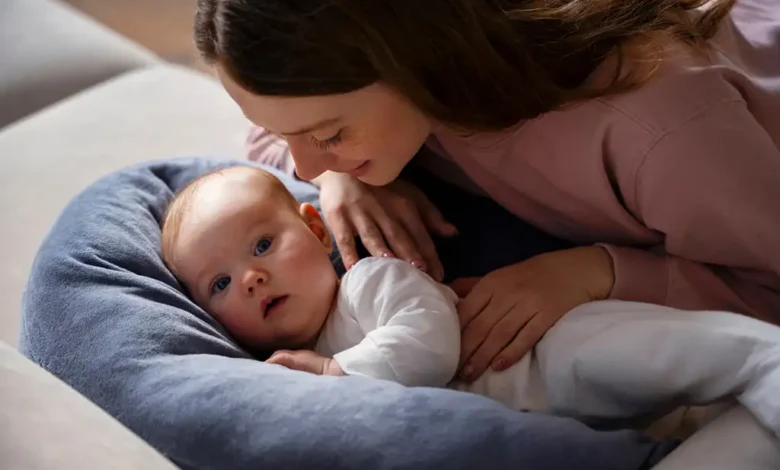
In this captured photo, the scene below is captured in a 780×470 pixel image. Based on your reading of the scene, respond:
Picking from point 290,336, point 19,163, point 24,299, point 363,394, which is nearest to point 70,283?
point 24,299

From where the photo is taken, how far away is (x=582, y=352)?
813 mm

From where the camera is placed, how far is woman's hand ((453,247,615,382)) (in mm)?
897

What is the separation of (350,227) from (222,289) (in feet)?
Answer: 0.62

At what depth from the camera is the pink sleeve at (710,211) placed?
86 cm

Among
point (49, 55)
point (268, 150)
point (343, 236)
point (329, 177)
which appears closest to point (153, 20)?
point (49, 55)

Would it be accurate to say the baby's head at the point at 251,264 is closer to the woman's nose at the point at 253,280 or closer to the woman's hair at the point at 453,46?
the woman's nose at the point at 253,280

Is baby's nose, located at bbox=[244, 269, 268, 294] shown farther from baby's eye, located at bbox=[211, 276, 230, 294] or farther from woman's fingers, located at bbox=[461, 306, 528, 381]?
woman's fingers, located at bbox=[461, 306, 528, 381]

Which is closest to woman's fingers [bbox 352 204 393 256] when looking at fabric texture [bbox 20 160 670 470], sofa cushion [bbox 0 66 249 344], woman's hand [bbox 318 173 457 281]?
woman's hand [bbox 318 173 457 281]

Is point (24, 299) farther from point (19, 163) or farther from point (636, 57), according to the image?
point (636, 57)

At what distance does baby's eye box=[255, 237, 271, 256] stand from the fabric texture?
0.10 meters

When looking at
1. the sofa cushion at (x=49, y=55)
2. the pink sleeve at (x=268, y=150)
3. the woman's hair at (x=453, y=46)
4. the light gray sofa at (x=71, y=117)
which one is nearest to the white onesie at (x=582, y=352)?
the woman's hair at (x=453, y=46)

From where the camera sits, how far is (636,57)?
2.98ft

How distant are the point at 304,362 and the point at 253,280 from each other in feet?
0.39

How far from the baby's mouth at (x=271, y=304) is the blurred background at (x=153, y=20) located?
4.69 feet
